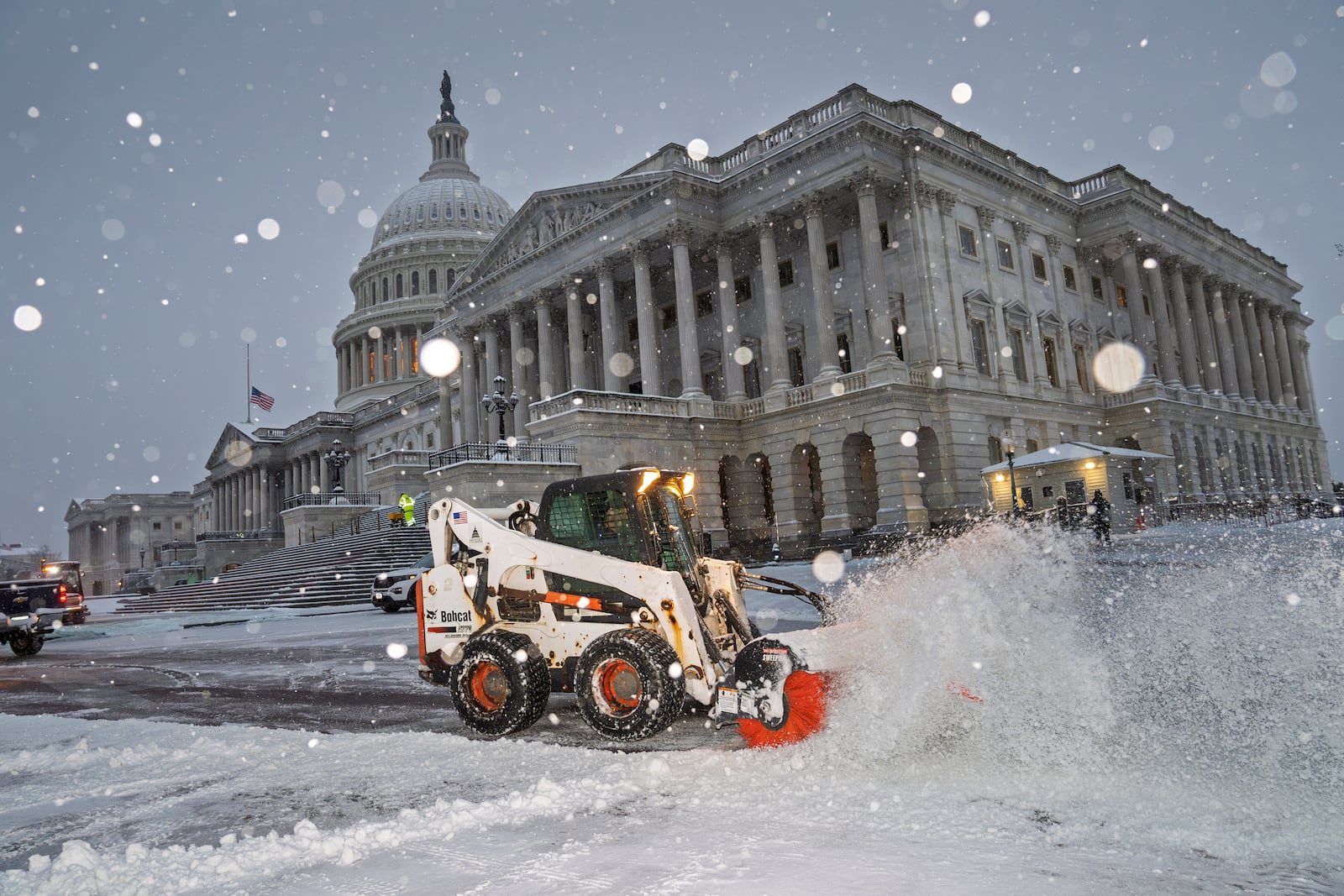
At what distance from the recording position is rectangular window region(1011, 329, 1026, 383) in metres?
39.1

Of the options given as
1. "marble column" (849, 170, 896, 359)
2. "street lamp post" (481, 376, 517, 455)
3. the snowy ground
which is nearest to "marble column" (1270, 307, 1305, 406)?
"marble column" (849, 170, 896, 359)

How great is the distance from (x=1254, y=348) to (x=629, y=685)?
6253cm

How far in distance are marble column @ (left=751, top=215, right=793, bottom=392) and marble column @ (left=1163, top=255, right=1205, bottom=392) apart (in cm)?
2521

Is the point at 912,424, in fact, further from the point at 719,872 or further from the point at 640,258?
the point at 719,872

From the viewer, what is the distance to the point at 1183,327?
47594 millimetres

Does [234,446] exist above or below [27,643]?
above

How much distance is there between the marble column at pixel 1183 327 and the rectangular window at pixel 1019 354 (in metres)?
13.6

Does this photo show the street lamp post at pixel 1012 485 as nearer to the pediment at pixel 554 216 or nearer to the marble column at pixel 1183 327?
the pediment at pixel 554 216

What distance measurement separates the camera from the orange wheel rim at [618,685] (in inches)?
277

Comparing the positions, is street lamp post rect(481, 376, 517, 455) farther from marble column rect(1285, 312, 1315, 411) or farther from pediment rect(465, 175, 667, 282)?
marble column rect(1285, 312, 1315, 411)

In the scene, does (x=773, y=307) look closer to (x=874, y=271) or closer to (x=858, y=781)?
(x=874, y=271)

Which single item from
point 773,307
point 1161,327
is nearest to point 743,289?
point 773,307

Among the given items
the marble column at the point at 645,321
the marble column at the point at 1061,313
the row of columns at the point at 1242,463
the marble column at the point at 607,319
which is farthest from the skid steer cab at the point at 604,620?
the row of columns at the point at 1242,463

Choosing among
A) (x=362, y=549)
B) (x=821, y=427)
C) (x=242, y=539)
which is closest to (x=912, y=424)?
(x=821, y=427)
